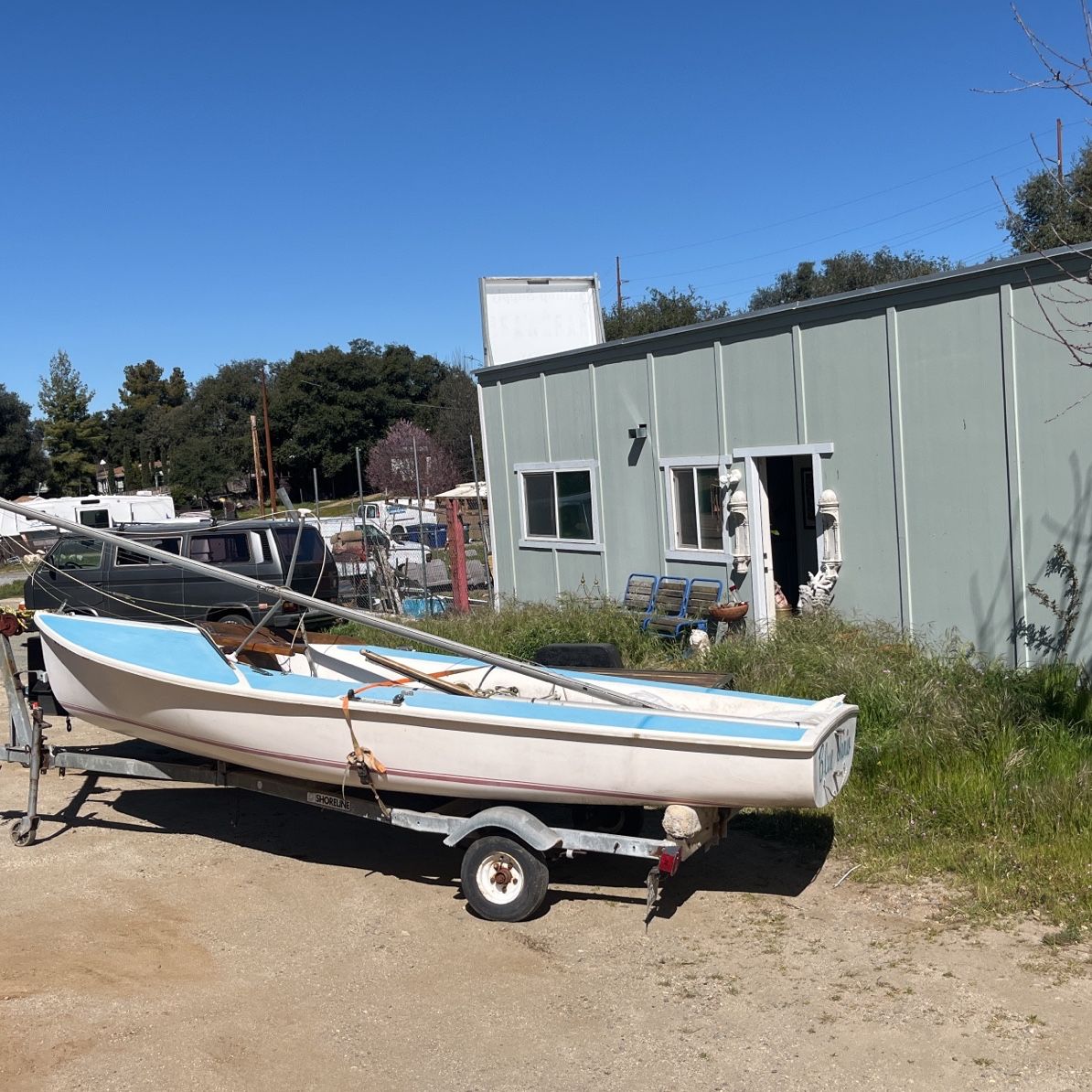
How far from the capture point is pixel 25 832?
7328 mm

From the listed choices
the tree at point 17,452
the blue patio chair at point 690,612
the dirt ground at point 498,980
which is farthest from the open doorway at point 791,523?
the tree at point 17,452

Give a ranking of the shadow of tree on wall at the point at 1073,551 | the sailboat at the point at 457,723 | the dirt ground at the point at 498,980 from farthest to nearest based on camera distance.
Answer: the shadow of tree on wall at the point at 1073,551
the sailboat at the point at 457,723
the dirt ground at the point at 498,980

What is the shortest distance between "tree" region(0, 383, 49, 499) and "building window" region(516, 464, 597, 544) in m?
49.5

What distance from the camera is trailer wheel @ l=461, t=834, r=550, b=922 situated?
5973 mm

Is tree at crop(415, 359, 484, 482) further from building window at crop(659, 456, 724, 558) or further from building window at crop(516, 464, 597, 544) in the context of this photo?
building window at crop(659, 456, 724, 558)

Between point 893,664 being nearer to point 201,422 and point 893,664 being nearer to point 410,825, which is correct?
point 410,825

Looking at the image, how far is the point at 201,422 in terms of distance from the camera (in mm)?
66062

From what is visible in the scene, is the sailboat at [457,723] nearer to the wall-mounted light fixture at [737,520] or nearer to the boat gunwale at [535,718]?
the boat gunwale at [535,718]

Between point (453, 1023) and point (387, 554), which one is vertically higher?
point (387, 554)

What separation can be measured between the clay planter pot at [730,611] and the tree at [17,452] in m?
53.9

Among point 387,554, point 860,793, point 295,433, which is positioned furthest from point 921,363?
point 295,433

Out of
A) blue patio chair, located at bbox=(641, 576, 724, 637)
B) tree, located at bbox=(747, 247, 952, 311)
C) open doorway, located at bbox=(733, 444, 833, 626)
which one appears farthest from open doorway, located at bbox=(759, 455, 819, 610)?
tree, located at bbox=(747, 247, 952, 311)

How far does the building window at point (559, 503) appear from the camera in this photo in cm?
1462

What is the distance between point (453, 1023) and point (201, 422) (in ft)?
213
